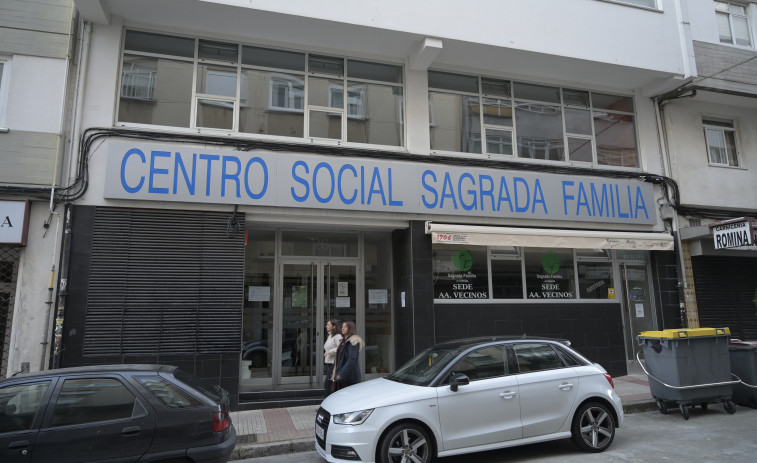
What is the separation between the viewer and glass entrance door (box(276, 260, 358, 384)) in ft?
34.3

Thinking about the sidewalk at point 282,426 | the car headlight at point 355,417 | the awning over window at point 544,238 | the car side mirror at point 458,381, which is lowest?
the sidewalk at point 282,426

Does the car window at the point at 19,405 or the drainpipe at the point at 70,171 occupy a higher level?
the drainpipe at the point at 70,171

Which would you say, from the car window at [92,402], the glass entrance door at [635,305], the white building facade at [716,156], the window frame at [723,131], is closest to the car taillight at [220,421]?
the car window at [92,402]

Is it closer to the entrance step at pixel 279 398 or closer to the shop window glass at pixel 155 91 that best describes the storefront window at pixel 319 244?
the entrance step at pixel 279 398

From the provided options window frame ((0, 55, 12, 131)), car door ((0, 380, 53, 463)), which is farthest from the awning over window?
window frame ((0, 55, 12, 131))

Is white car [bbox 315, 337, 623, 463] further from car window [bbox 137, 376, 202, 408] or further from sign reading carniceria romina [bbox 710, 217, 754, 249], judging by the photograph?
sign reading carniceria romina [bbox 710, 217, 754, 249]

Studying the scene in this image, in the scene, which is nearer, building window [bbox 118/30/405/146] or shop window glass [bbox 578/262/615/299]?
building window [bbox 118/30/405/146]

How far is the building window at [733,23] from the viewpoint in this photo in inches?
508

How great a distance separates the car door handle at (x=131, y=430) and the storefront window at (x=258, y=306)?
17.9 ft

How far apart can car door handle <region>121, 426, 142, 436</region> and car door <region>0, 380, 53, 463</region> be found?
0.75 meters

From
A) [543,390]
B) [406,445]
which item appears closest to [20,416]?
[406,445]

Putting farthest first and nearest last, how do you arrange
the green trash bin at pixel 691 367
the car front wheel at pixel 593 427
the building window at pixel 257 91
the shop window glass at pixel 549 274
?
the shop window glass at pixel 549 274 < the building window at pixel 257 91 < the green trash bin at pixel 691 367 < the car front wheel at pixel 593 427

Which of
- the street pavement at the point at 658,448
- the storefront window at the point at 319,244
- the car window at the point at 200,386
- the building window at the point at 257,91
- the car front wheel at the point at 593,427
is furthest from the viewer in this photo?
the storefront window at the point at 319,244

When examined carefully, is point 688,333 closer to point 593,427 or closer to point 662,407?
point 662,407
